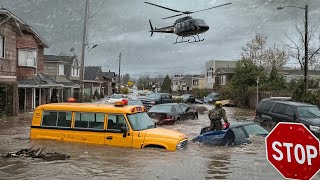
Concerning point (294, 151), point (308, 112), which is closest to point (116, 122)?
point (294, 151)

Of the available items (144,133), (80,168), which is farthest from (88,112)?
(80,168)

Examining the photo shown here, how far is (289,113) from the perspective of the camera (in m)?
18.5

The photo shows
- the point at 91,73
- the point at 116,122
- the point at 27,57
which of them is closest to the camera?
the point at 116,122

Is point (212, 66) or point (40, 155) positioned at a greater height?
point (212, 66)

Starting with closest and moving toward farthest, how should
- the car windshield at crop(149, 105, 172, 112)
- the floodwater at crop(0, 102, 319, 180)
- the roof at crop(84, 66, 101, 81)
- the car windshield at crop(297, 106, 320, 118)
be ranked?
the floodwater at crop(0, 102, 319, 180)
the car windshield at crop(297, 106, 320, 118)
the car windshield at crop(149, 105, 172, 112)
the roof at crop(84, 66, 101, 81)

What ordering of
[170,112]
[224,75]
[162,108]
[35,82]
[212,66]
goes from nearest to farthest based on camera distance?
[170,112] → [162,108] → [35,82] → [224,75] → [212,66]

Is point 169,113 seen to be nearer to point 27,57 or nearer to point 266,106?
point 266,106

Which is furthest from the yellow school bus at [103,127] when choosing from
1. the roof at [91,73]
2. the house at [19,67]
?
the roof at [91,73]

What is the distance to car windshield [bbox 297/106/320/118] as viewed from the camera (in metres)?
18.0

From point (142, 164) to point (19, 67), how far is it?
24184mm

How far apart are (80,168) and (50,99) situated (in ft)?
95.0

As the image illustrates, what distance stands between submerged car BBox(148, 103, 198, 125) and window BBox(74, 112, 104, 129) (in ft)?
32.8

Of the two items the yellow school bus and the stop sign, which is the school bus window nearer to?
the yellow school bus

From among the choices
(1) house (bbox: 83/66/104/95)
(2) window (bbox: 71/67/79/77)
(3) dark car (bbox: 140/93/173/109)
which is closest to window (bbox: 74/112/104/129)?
(3) dark car (bbox: 140/93/173/109)
